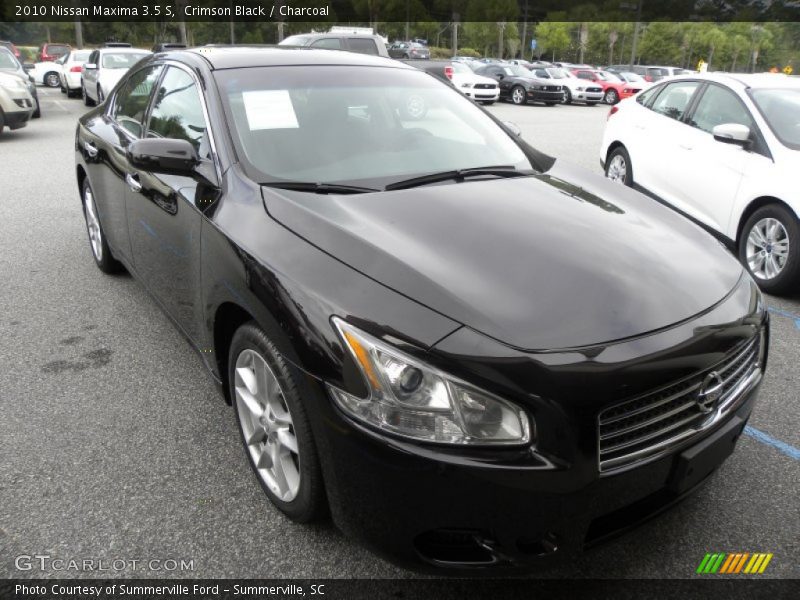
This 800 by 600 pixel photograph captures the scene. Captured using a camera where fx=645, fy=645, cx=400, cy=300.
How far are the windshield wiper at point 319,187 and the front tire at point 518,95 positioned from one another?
22470mm

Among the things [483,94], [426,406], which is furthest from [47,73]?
[426,406]

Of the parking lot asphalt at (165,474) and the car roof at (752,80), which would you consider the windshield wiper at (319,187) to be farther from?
the car roof at (752,80)

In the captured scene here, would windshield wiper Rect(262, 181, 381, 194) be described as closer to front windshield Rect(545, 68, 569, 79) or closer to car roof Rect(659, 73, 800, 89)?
car roof Rect(659, 73, 800, 89)

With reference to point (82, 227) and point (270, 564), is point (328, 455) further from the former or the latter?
point (82, 227)

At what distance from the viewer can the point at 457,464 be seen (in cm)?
170

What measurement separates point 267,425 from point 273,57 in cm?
194

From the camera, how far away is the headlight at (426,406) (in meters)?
1.72

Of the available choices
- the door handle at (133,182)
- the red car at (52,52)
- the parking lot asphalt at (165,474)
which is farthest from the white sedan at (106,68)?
the red car at (52,52)

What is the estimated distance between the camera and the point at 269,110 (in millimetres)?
2871

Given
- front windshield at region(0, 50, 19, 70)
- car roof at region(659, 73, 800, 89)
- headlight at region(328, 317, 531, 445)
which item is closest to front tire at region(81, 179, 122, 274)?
headlight at region(328, 317, 531, 445)

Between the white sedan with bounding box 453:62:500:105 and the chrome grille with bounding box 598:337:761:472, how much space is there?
20.7 meters

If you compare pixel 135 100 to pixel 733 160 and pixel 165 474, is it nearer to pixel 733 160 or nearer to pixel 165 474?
pixel 165 474

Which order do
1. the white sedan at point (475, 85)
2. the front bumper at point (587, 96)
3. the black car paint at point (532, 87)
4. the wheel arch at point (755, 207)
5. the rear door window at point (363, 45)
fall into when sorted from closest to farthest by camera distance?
the wheel arch at point (755, 207) < the rear door window at point (363, 45) < the white sedan at point (475, 85) < the black car paint at point (532, 87) < the front bumper at point (587, 96)

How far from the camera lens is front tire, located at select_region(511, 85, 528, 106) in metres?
23.5
